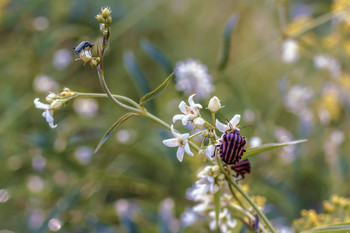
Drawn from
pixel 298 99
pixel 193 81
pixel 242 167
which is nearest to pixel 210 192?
pixel 242 167

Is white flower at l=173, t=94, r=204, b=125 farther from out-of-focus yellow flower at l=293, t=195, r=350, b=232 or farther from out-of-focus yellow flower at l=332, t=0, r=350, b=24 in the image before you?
out-of-focus yellow flower at l=332, t=0, r=350, b=24

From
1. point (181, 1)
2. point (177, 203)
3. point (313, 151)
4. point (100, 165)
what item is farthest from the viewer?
point (181, 1)

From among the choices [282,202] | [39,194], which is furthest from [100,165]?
[282,202]

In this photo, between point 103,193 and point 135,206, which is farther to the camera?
point 103,193

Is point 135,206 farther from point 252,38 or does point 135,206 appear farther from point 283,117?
point 252,38

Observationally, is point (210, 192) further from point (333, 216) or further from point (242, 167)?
point (333, 216)

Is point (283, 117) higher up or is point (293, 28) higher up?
point (283, 117)
